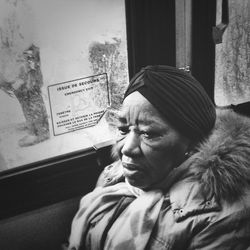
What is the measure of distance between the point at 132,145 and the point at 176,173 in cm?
15

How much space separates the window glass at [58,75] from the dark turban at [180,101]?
536 mm

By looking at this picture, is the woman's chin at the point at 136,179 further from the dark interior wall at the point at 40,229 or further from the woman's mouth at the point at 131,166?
the dark interior wall at the point at 40,229

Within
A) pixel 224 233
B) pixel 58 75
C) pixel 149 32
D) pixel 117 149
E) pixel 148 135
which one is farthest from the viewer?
pixel 149 32

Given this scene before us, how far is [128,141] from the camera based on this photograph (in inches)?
52.7

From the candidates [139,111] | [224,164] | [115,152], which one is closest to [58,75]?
[115,152]

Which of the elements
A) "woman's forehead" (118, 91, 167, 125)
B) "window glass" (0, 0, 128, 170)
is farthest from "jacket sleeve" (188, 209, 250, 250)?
"window glass" (0, 0, 128, 170)

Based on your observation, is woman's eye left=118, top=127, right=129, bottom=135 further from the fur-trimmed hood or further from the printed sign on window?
the printed sign on window

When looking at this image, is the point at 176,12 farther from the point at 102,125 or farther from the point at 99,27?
the point at 102,125

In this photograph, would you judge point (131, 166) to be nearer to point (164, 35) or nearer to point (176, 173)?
point (176, 173)

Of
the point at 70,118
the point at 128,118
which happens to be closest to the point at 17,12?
the point at 70,118

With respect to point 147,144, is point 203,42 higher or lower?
higher

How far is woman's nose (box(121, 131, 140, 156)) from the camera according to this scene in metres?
1.32

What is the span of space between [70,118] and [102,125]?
0.44 ft

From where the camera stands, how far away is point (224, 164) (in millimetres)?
1234
